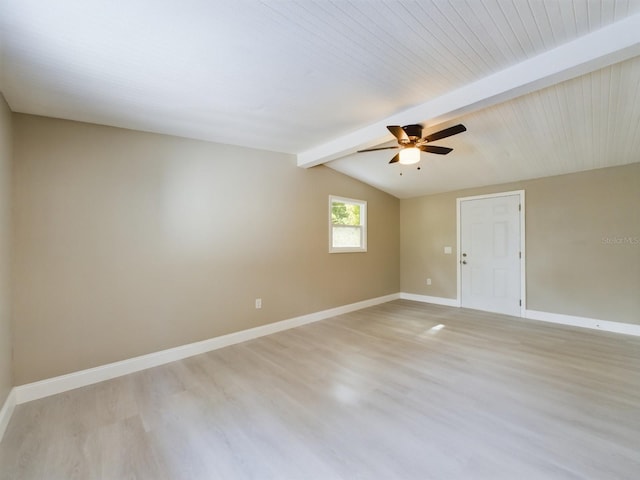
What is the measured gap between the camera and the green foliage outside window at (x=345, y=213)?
5.08m

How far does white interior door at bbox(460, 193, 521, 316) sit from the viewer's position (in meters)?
4.89

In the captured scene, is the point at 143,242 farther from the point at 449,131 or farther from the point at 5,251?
the point at 449,131

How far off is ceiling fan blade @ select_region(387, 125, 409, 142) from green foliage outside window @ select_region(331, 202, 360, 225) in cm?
223

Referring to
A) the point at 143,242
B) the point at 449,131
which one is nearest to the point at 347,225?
the point at 449,131

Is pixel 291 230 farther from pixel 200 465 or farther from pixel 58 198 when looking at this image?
pixel 200 465

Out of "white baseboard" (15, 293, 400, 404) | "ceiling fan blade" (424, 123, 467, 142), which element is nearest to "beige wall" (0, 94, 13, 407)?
"white baseboard" (15, 293, 400, 404)

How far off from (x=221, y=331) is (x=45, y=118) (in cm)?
278

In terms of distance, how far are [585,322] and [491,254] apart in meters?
1.58

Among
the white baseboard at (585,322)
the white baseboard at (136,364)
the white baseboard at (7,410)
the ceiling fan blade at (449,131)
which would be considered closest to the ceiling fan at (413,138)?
the ceiling fan blade at (449,131)

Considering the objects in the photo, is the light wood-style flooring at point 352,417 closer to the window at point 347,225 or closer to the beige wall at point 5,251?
the beige wall at point 5,251

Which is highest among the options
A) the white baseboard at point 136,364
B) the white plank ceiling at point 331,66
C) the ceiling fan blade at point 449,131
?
the white plank ceiling at point 331,66

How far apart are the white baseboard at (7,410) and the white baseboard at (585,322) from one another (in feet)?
20.6

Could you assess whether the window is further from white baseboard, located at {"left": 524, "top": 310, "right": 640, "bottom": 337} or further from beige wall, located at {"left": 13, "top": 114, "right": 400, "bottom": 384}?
white baseboard, located at {"left": 524, "top": 310, "right": 640, "bottom": 337}

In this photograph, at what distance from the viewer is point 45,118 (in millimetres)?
2582
